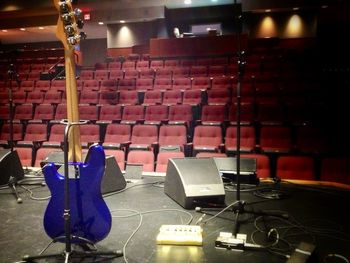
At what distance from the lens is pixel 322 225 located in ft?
5.00

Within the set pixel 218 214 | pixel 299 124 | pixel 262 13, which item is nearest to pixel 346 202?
pixel 218 214

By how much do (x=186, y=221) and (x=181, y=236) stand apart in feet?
0.79

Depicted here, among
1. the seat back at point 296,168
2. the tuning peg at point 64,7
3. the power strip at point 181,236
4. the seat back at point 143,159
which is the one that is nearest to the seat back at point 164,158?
the seat back at point 143,159

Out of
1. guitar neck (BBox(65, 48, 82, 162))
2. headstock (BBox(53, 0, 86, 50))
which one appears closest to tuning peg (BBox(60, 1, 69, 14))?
headstock (BBox(53, 0, 86, 50))

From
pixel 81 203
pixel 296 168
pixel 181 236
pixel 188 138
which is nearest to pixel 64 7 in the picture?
pixel 81 203

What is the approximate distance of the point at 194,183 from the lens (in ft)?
5.85

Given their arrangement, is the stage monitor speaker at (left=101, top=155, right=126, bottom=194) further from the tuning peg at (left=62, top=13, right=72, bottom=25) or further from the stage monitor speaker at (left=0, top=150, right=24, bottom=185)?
the tuning peg at (left=62, top=13, right=72, bottom=25)

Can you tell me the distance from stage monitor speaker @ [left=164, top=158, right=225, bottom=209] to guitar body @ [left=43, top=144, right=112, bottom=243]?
22.7 inches

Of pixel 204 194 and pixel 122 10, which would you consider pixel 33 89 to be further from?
pixel 204 194

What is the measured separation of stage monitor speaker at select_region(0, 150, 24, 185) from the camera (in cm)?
222

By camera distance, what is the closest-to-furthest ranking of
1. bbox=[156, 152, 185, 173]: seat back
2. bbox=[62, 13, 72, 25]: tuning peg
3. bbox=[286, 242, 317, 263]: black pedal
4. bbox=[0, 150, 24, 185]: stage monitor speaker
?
bbox=[286, 242, 317, 263]: black pedal, bbox=[62, 13, 72, 25]: tuning peg, bbox=[0, 150, 24, 185]: stage monitor speaker, bbox=[156, 152, 185, 173]: seat back

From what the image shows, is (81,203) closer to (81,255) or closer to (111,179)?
(81,255)

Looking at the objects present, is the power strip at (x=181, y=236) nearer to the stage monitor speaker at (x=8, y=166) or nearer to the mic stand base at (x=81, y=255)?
the mic stand base at (x=81, y=255)

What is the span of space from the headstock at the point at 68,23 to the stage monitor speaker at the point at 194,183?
33.3 inches
